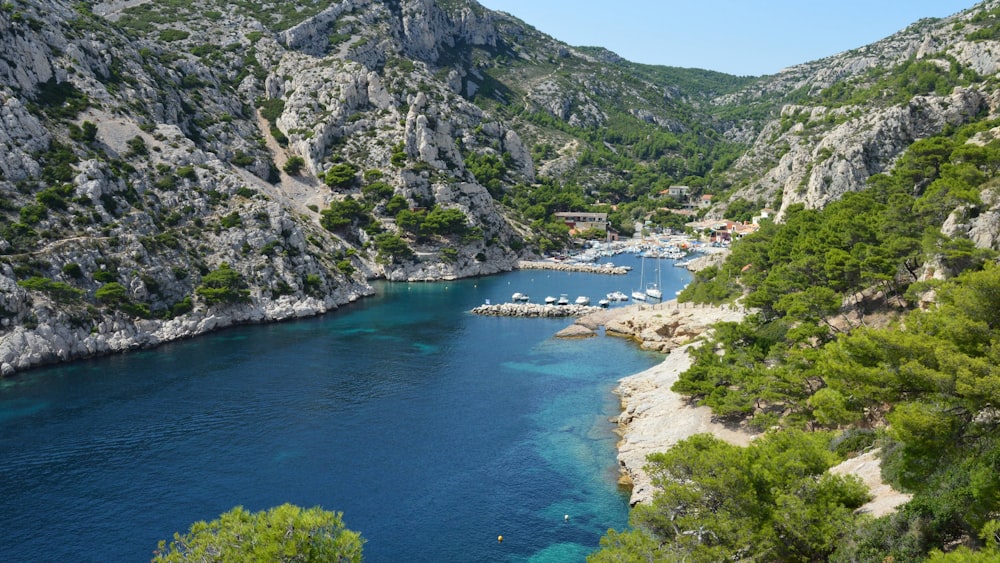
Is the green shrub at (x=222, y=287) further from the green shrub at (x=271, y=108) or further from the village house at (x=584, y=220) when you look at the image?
the village house at (x=584, y=220)

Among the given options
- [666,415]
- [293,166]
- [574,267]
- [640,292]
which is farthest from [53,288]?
[574,267]

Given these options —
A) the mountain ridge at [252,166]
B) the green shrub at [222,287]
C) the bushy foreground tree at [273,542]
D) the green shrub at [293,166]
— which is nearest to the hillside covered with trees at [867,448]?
the bushy foreground tree at [273,542]

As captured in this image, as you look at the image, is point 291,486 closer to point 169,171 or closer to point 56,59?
point 169,171

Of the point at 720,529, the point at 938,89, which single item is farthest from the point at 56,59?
the point at 938,89

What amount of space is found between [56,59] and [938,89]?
15252cm

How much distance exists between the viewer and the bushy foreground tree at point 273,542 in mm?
21750

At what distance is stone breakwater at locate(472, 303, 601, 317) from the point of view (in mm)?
100312

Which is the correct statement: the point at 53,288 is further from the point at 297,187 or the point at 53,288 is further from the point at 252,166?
the point at 297,187

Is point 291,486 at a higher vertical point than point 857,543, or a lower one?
lower

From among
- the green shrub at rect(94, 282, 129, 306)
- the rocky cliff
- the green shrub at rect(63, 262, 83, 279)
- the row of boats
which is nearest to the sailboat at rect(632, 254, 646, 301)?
the row of boats

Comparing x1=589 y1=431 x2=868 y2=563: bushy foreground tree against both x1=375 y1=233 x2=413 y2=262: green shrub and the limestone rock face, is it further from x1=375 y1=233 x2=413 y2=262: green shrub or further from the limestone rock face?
x1=375 y1=233 x2=413 y2=262: green shrub

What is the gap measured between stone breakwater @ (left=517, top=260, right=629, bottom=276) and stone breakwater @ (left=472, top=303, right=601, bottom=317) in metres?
40.5

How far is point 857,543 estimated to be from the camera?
884 inches

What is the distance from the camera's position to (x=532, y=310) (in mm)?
101125
